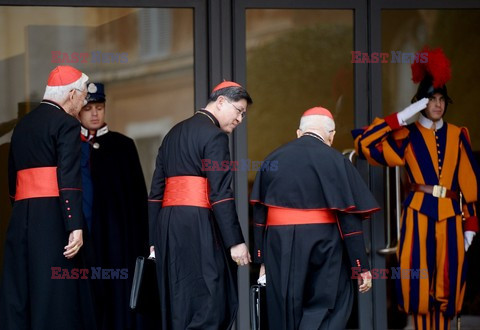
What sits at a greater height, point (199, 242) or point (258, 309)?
point (199, 242)

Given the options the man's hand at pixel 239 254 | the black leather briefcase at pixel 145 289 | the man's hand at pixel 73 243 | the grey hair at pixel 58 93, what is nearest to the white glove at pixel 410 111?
the man's hand at pixel 239 254

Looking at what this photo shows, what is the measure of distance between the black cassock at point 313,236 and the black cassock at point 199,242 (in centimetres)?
26

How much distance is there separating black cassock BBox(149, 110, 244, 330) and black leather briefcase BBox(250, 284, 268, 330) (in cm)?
11

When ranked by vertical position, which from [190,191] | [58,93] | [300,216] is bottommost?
[300,216]

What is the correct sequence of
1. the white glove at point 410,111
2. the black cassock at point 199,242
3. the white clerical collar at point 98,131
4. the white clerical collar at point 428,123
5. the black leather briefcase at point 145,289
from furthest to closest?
the white clerical collar at point 98,131, the white clerical collar at point 428,123, the white glove at point 410,111, the black leather briefcase at point 145,289, the black cassock at point 199,242

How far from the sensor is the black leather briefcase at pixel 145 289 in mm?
6406

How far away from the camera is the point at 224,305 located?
634 cm

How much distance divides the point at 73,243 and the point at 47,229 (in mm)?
172

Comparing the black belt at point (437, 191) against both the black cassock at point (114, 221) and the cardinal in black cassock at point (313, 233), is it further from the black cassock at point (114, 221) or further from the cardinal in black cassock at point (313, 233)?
the black cassock at point (114, 221)

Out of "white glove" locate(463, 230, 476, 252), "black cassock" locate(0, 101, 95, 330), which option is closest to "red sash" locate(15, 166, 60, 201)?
"black cassock" locate(0, 101, 95, 330)

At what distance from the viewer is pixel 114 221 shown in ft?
24.7

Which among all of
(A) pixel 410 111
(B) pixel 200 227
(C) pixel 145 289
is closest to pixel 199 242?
(B) pixel 200 227

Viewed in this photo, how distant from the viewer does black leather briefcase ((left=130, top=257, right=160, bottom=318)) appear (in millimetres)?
6406

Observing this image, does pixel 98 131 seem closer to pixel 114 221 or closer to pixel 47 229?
pixel 114 221
